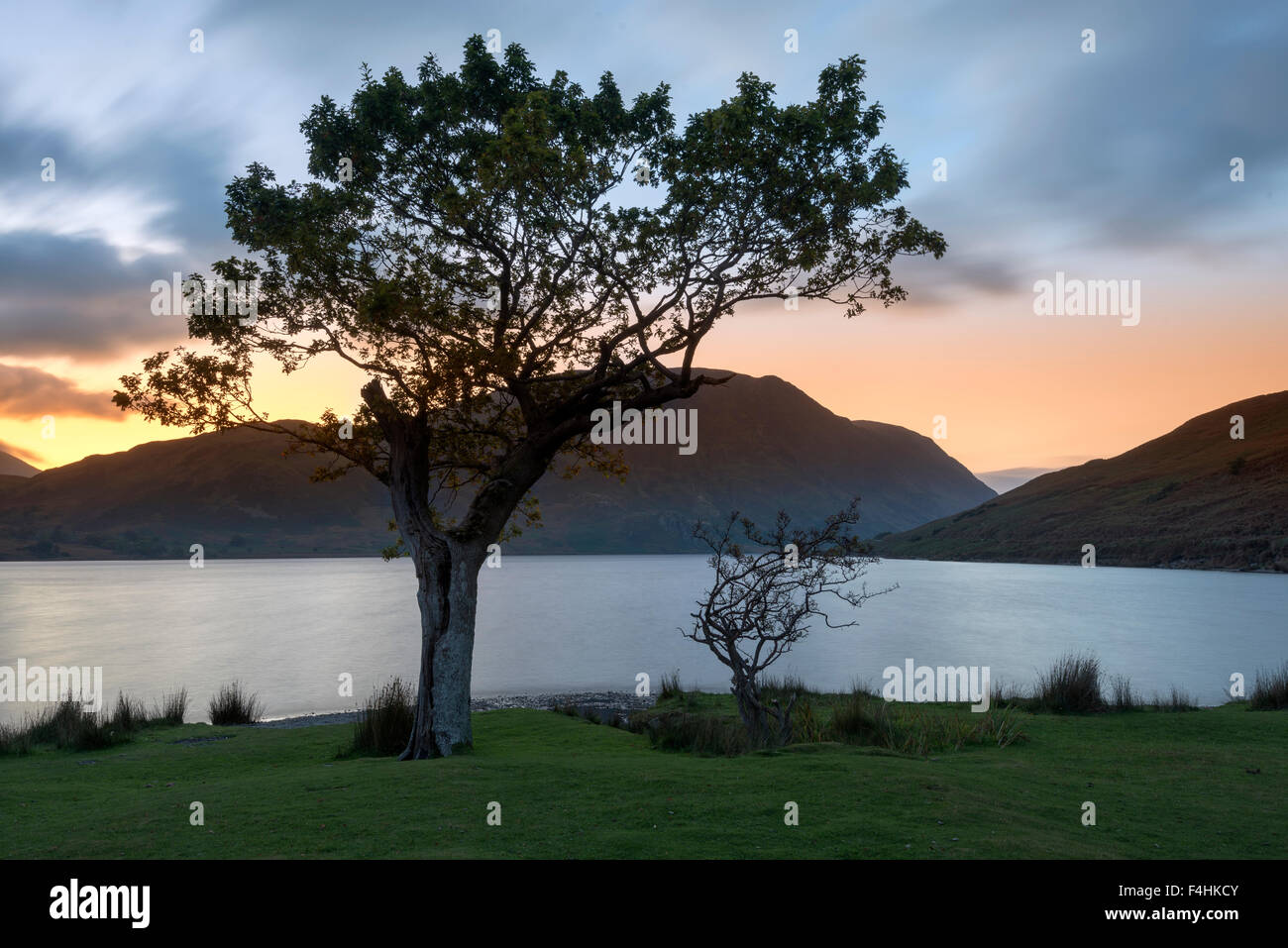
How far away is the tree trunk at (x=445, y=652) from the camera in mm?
13980

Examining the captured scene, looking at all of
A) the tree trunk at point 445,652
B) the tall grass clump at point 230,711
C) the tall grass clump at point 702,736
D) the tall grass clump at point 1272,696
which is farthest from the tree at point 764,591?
the tall grass clump at point 230,711

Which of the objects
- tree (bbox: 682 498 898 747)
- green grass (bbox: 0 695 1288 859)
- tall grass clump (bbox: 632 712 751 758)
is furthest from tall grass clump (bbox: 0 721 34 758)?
tree (bbox: 682 498 898 747)

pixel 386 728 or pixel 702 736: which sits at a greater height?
pixel 386 728

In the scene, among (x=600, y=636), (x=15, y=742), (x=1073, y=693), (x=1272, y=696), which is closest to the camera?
(x=15, y=742)

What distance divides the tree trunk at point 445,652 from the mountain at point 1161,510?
4843 inches

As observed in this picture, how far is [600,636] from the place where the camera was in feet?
197

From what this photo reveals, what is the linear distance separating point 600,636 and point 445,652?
4647cm

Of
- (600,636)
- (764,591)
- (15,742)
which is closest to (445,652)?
(764,591)

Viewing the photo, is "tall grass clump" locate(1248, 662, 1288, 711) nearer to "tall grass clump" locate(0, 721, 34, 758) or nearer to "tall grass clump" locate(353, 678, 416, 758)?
"tall grass clump" locate(353, 678, 416, 758)

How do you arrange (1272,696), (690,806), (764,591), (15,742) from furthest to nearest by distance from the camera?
(1272,696), (15,742), (764,591), (690,806)

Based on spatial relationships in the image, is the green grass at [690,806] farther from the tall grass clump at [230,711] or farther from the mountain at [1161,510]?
the mountain at [1161,510]

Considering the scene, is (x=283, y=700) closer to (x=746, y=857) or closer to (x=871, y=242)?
(x=871, y=242)

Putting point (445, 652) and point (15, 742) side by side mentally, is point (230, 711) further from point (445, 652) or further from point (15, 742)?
point (445, 652)

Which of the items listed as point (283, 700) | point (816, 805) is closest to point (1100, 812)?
point (816, 805)
